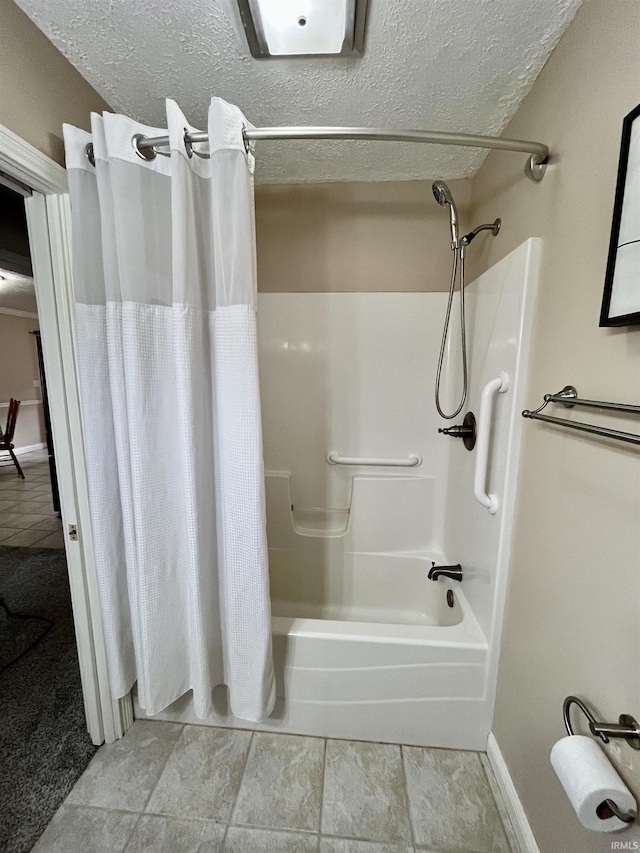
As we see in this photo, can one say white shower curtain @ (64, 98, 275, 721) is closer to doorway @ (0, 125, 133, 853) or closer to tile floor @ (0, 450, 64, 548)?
doorway @ (0, 125, 133, 853)

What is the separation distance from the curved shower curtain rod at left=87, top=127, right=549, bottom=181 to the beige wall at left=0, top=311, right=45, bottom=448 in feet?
21.5

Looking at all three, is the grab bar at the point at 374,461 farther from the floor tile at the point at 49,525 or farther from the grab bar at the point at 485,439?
the floor tile at the point at 49,525

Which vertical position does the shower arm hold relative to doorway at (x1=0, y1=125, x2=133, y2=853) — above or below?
above

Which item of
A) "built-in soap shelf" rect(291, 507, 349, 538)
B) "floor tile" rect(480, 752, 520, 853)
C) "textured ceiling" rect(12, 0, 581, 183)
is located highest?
"textured ceiling" rect(12, 0, 581, 183)

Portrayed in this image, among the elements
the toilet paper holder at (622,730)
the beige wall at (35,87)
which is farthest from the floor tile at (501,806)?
the beige wall at (35,87)

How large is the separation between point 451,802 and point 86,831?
1207 millimetres

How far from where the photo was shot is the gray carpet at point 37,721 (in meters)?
1.20

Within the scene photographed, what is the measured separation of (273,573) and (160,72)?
2201mm

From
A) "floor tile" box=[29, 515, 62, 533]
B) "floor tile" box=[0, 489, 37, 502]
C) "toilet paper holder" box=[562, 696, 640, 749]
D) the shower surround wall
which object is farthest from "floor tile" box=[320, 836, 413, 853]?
"floor tile" box=[0, 489, 37, 502]

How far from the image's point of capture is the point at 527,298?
3.73 ft

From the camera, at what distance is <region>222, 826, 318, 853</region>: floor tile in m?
1.11

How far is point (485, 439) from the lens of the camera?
1.30 meters

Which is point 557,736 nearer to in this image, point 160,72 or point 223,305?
point 223,305

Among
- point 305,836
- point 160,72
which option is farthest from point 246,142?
point 305,836
